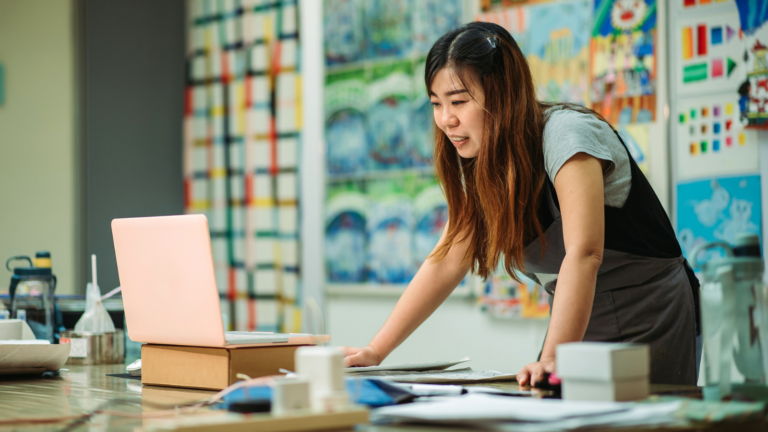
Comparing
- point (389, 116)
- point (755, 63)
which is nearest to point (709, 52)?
point (755, 63)

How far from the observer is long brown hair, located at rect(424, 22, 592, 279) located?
1.38 m

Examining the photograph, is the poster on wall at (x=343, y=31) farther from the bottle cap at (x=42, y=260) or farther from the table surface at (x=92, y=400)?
the table surface at (x=92, y=400)

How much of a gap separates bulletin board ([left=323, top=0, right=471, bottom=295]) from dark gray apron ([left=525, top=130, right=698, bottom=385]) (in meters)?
1.66

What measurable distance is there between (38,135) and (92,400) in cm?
306

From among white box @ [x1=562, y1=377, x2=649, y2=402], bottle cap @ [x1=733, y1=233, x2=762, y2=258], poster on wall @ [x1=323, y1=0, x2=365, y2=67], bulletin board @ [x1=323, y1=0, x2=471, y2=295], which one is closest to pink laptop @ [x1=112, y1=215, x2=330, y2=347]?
white box @ [x1=562, y1=377, x2=649, y2=402]

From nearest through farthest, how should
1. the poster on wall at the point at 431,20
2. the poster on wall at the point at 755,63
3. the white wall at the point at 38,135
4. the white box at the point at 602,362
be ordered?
1. the white box at the point at 602,362
2. the poster on wall at the point at 755,63
3. the poster on wall at the point at 431,20
4. the white wall at the point at 38,135

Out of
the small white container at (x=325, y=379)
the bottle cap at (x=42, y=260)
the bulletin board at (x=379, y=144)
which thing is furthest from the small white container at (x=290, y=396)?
the bulletin board at (x=379, y=144)

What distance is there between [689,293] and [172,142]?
11.2ft

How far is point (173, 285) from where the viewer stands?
47.4 inches

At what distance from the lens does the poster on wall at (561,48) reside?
9.21 ft

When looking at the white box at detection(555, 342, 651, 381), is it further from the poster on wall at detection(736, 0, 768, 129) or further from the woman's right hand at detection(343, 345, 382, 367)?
the poster on wall at detection(736, 0, 768, 129)

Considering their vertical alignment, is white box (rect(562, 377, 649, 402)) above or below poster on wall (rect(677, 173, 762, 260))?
below

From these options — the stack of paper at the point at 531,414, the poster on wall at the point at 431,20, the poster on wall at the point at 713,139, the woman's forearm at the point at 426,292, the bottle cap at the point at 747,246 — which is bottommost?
the stack of paper at the point at 531,414

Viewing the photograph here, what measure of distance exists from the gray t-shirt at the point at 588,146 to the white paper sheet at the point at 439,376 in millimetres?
364
